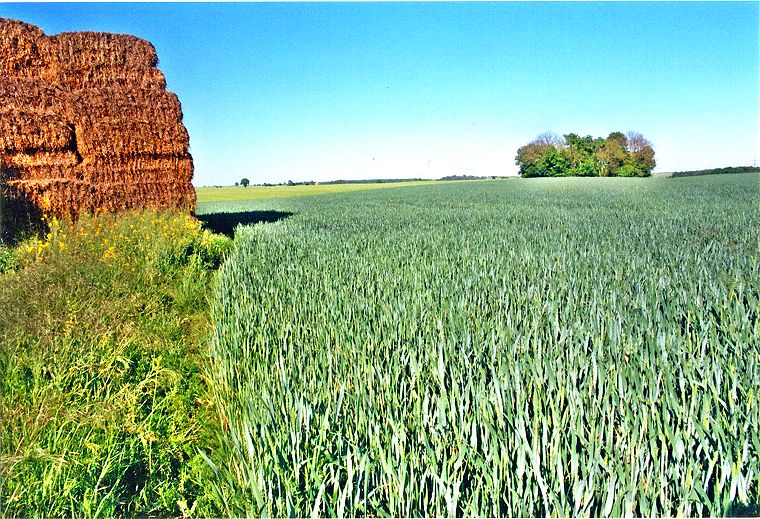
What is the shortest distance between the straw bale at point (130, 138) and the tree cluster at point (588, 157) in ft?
180

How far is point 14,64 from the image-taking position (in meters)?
9.24

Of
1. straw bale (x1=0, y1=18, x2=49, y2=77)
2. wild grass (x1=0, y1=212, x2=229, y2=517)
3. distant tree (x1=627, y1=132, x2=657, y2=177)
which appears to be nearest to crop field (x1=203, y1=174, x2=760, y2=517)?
wild grass (x1=0, y1=212, x2=229, y2=517)

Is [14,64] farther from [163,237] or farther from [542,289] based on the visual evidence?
[542,289]

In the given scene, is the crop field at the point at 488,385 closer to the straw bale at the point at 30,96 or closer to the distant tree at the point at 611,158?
the straw bale at the point at 30,96

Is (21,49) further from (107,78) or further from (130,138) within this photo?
(130,138)

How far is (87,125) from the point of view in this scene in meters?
9.36

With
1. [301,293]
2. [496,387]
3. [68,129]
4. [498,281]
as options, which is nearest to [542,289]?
[498,281]

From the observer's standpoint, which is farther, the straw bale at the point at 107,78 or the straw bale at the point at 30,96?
the straw bale at the point at 107,78

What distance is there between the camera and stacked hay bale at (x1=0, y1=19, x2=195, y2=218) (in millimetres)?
8883

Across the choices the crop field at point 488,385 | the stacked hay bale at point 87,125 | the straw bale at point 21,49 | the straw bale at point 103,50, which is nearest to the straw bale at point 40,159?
the stacked hay bale at point 87,125

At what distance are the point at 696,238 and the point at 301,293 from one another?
6074 mm

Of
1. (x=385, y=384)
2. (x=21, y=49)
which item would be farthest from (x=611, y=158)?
(x=385, y=384)

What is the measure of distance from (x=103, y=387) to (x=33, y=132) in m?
7.19

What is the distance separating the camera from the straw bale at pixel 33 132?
8688 millimetres
